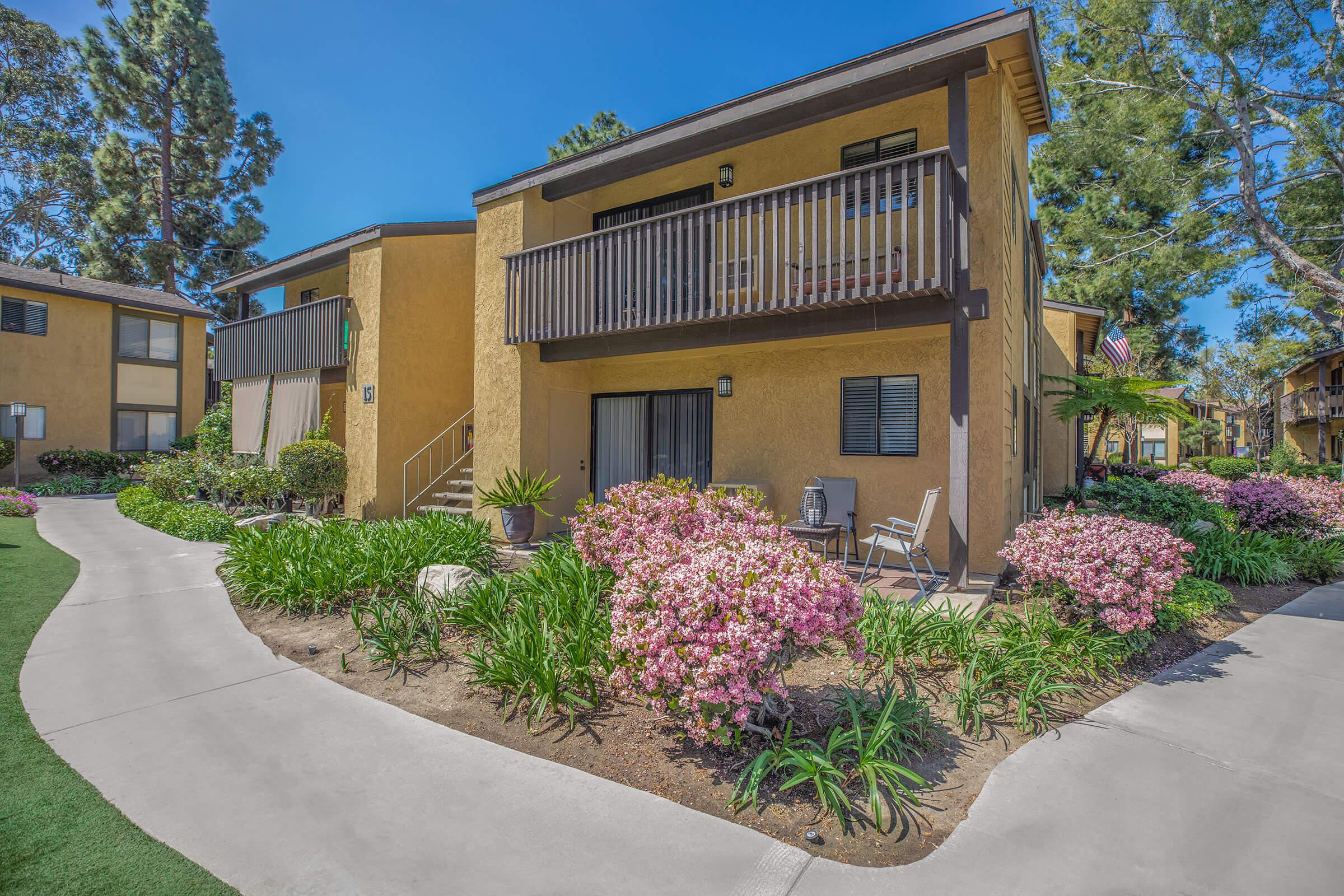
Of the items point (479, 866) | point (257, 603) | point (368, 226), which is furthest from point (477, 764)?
point (368, 226)

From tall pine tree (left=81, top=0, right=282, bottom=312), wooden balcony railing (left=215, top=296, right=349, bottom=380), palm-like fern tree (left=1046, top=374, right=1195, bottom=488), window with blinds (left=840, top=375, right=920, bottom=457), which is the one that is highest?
tall pine tree (left=81, top=0, right=282, bottom=312)

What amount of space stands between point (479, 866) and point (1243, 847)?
3142 millimetres

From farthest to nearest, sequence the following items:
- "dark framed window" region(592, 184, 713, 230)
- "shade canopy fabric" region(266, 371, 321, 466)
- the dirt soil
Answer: "shade canopy fabric" region(266, 371, 321, 466)
"dark framed window" region(592, 184, 713, 230)
the dirt soil

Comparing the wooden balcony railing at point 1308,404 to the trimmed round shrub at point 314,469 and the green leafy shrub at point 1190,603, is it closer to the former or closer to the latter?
the green leafy shrub at point 1190,603

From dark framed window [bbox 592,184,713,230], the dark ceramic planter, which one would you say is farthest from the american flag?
the dark ceramic planter

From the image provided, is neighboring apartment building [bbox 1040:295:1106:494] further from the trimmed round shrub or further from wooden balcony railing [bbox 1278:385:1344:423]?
wooden balcony railing [bbox 1278:385:1344:423]

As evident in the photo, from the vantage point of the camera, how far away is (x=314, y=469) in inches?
432

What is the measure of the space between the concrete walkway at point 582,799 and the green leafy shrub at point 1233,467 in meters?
25.7

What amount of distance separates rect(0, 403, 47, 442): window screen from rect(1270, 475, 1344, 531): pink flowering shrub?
28432 millimetres

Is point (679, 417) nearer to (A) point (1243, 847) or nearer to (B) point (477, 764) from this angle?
(B) point (477, 764)

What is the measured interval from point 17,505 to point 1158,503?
62.2 feet

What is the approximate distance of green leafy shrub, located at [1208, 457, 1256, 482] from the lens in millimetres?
24312

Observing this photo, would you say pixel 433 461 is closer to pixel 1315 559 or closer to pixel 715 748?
pixel 715 748

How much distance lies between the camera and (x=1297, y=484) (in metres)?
9.80
